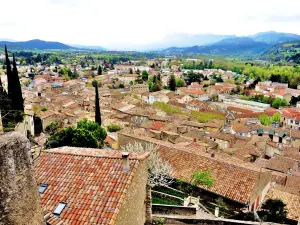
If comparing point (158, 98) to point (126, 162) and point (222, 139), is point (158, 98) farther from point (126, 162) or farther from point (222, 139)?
point (126, 162)

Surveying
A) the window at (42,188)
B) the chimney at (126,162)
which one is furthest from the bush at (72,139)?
the chimney at (126,162)

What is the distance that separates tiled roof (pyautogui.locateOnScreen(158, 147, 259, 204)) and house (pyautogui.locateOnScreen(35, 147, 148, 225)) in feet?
28.2

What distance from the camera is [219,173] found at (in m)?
20.0

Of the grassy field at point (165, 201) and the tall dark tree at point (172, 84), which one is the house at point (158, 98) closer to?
the tall dark tree at point (172, 84)

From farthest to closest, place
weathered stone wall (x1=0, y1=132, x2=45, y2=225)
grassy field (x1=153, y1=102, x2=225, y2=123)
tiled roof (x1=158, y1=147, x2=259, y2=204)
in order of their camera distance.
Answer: grassy field (x1=153, y1=102, x2=225, y2=123), tiled roof (x1=158, y1=147, x2=259, y2=204), weathered stone wall (x1=0, y1=132, x2=45, y2=225)

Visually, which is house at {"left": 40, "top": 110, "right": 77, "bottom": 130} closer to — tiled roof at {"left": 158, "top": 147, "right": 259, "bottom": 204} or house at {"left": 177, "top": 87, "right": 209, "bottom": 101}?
tiled roof at {"left": 158, "top": 147, "right": 259, "bottom": 204}

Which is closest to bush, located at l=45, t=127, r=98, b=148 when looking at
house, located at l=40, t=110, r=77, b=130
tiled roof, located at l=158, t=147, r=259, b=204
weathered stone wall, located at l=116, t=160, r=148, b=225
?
tiled roof, located at l=158, t=147, r=259, b=204

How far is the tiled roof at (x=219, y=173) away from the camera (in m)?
17.9

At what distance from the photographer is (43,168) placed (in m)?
11.2

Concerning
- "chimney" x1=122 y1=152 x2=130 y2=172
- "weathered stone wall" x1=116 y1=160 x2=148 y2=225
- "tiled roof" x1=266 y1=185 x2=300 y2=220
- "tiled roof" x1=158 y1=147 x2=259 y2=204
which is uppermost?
"chimney" x1=122 y1=152 x2=130 y2=172

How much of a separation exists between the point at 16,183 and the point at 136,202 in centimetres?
630

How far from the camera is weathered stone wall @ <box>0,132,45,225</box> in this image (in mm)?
4492

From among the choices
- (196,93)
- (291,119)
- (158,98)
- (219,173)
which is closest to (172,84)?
(196,93)

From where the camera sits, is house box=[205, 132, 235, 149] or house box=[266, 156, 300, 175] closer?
house box=[266, 156, 300, 175]
